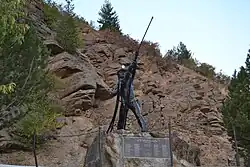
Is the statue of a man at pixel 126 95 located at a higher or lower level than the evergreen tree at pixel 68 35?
lower

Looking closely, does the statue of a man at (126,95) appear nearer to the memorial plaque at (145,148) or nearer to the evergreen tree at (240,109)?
the memorial plaque at (145,148)

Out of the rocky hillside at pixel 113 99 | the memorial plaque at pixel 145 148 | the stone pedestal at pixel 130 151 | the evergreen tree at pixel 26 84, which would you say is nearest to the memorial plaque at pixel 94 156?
the stone pedestal at pixel 130 151

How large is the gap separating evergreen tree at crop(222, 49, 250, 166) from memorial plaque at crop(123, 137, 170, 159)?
4452mm

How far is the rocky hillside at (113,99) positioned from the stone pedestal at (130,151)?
5429 mm

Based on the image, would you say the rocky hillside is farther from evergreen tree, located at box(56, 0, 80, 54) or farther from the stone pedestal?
the stone pedestal

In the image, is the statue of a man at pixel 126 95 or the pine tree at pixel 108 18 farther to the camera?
the pine tree at pixel 108 18

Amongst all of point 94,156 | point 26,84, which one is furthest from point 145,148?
point 26,84

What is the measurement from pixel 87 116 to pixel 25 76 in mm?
5964

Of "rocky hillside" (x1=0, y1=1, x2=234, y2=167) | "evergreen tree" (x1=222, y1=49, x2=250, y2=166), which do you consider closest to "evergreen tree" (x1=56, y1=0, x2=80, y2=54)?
"rocky hillside" (x1=0, y1=1, x2=234, y2=167)

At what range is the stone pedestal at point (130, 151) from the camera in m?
8.22

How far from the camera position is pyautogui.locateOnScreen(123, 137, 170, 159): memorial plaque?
8367 mm

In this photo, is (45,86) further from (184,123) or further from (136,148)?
(184,123)

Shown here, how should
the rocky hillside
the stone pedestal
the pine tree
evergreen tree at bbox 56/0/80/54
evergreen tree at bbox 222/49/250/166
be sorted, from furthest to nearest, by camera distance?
the pine tree → evergreen tree at bbox 56/0/80/54 → the rocky hillside → evergreen tree at bbox 222/49/250/166 → the stone pedestal

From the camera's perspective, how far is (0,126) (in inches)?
489
